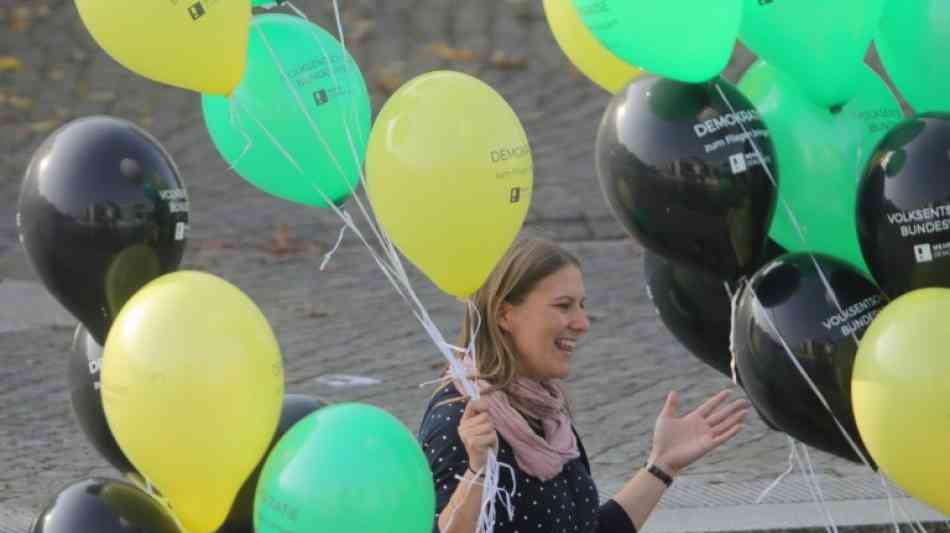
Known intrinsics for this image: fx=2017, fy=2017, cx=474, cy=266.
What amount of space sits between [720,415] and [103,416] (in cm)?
145

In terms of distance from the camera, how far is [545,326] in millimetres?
4410

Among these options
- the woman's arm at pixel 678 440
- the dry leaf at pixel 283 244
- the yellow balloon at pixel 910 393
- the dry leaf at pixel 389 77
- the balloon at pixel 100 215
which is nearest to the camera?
the yellow balloon at pixel 910 393

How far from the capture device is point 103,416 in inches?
172

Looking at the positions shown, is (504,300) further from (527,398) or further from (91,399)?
(91,399)

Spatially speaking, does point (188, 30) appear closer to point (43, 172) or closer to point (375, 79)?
point (43, 172)

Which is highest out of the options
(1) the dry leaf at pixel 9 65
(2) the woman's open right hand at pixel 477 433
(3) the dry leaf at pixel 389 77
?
(2) the woman's open right hand at pixel 477 433

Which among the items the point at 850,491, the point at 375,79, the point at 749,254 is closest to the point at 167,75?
the point at 749,254

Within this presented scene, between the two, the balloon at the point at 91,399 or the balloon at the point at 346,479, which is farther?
the balloon at the point at 91,399

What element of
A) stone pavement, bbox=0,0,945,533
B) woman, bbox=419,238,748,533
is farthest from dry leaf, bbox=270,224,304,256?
woman, bbox=419,238,748,533

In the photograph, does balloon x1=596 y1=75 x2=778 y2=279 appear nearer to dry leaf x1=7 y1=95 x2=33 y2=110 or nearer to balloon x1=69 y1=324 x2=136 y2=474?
balloon x1=69 y1=324 x2=136 y2=474

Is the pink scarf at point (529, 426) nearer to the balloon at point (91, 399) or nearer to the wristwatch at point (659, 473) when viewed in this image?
the wristwatch at point (659, 473)

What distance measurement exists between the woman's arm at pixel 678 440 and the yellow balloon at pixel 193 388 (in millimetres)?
1229

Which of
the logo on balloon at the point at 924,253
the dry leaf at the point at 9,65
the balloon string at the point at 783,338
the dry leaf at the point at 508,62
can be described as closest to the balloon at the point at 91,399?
the balloon string at the point at 783,338

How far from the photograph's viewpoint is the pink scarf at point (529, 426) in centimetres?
435
